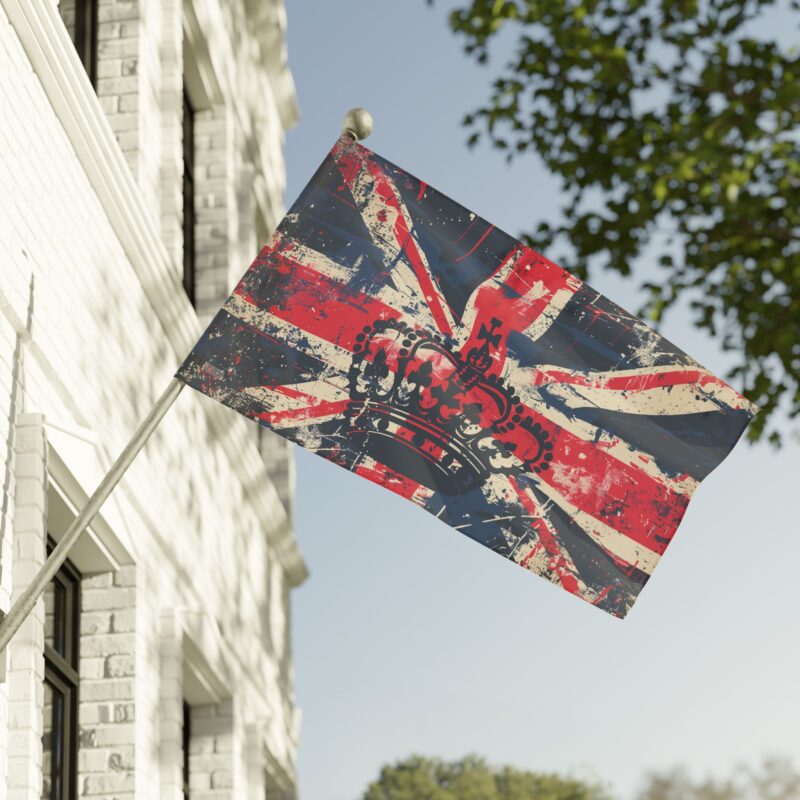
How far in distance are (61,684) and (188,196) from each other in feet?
16.3

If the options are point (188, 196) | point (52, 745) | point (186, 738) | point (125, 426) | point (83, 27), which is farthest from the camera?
point (188, 196)

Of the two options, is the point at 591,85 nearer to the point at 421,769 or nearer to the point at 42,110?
the point at 42,110

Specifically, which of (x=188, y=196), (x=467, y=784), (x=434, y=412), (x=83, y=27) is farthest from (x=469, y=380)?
(x=467, y=784)

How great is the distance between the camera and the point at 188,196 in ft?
35.6

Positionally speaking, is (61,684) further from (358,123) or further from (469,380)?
(358,123)

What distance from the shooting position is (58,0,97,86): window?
27.7 feet

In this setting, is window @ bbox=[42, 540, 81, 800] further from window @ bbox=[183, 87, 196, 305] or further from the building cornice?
window @ bbox=[183, 87, 196, 305]

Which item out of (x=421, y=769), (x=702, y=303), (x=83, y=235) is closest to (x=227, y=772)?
(x=83, y=235)

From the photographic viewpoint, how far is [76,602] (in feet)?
23.4

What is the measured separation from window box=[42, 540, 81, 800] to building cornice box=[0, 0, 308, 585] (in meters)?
0.94

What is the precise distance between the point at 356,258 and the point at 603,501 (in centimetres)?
137

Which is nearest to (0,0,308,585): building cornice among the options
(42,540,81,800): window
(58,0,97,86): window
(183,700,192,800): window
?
(42,540,81,800): window

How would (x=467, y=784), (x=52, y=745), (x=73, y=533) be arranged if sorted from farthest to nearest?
1. (x=467, y=784)
2. (x=52, y=745)
3. (x=73, y=533)

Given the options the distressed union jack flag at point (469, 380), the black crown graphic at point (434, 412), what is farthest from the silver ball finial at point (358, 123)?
the black crown graphic at point (434, 412)
